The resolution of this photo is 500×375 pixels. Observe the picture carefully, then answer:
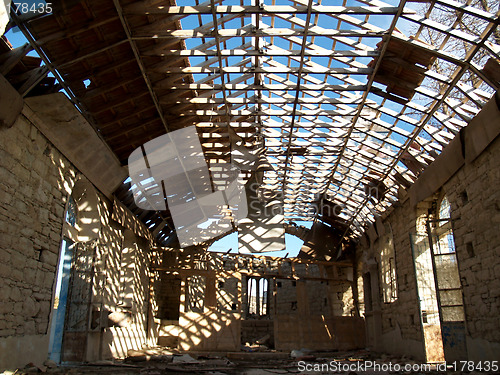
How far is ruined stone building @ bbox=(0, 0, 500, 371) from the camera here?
8.72 meters

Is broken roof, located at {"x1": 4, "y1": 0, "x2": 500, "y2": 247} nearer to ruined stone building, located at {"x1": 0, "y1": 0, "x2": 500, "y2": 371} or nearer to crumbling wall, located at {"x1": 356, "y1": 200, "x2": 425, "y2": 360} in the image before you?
ruined stone building, located at {"x1": 0, "y1": 0, "x2": 500, "y2": 371}

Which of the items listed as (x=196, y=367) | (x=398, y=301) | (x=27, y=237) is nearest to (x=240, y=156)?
(x=196, y=367)

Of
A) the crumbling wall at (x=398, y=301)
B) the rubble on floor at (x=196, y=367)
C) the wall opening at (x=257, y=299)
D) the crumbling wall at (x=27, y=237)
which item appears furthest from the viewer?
the wall opening at (x=257, y=299)

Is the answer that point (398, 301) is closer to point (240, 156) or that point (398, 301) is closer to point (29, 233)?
point (240, 156)

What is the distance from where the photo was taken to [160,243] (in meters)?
22.5

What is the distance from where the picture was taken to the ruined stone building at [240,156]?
28.6ft

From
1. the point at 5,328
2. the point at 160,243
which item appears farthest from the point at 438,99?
the point at 160,243

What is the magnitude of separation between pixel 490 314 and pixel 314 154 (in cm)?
760

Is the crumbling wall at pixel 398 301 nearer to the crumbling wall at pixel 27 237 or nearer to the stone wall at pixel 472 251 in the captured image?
the stone wall at pixel 472 251

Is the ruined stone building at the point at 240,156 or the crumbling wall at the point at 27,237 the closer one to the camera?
the crumbling wall at the point at 27,237

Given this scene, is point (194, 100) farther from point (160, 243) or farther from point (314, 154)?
point (160, 243)

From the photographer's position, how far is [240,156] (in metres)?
15.4

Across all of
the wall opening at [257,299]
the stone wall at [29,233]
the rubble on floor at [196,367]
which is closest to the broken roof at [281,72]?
the stone wall at [29,233]

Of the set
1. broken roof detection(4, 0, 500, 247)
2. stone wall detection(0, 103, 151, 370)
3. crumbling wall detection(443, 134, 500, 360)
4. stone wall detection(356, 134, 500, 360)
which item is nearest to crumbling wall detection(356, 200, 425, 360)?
stone wall detection(356, 134, 500, 360)
